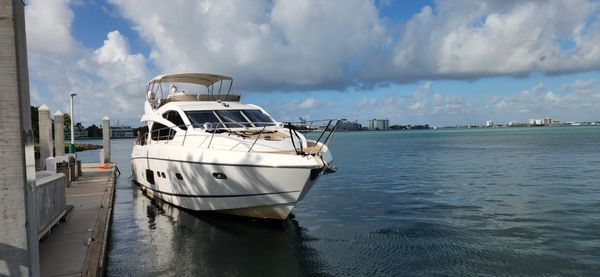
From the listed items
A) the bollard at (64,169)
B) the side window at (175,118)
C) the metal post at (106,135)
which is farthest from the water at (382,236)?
the metal post at (106,135)

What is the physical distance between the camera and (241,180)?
1020cm

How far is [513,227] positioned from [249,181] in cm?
640

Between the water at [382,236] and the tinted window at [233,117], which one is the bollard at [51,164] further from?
the tinted window at [233,117]

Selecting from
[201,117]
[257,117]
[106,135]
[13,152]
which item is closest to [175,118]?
[201,117]

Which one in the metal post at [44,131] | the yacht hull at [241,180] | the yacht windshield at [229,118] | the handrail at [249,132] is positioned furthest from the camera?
the metal post at [44,131]

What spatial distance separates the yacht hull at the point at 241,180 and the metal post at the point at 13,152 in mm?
6242

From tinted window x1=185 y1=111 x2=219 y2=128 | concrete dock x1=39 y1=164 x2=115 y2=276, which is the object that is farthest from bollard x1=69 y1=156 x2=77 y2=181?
tinted window x1=185 y1=111 x2=219 y2=128

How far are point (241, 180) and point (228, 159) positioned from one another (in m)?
0.55

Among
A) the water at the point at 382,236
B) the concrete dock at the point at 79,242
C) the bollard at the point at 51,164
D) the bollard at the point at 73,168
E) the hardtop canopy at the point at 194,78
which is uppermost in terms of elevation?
the hardtop canopy at the point at 194,78

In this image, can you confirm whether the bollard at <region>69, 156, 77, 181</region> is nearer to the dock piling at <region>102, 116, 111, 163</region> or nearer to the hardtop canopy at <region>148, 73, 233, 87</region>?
the hardtop canopy at <region>148, 73, 233, 87</region>

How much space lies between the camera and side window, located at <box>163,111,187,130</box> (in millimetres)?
12941

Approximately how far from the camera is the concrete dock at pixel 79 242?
21.8ft

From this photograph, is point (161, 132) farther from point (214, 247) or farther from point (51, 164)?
point (214, 247)

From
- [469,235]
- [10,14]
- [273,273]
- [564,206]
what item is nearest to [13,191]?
[10,14]
